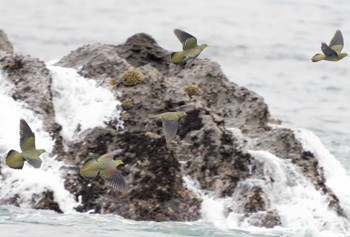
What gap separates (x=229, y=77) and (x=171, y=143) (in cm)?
1600

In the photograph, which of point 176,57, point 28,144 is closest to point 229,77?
point 176,57

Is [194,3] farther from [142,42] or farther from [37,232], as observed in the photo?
[37,232]

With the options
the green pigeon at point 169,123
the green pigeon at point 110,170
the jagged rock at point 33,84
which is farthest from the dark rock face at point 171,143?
the green pigeon at point 110,170

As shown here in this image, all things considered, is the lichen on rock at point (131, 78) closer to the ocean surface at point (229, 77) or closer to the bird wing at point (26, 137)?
the ocean surface at point (229, 77)

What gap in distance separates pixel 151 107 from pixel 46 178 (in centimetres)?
204

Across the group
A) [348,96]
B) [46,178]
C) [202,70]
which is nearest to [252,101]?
[202,70]

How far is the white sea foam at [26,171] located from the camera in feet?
55.8

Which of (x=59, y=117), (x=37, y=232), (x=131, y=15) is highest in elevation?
(x=131, y=15)

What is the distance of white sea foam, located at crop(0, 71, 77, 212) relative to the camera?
17000 mm

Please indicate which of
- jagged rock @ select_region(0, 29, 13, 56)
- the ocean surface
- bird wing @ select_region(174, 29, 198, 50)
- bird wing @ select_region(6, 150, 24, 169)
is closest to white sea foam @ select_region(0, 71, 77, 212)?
the ocean surface

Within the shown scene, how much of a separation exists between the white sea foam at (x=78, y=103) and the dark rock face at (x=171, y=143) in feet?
0.50

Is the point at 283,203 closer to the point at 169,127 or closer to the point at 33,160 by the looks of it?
the point at 169,127

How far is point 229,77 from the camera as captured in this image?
33656mm

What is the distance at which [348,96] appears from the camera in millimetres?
32500
